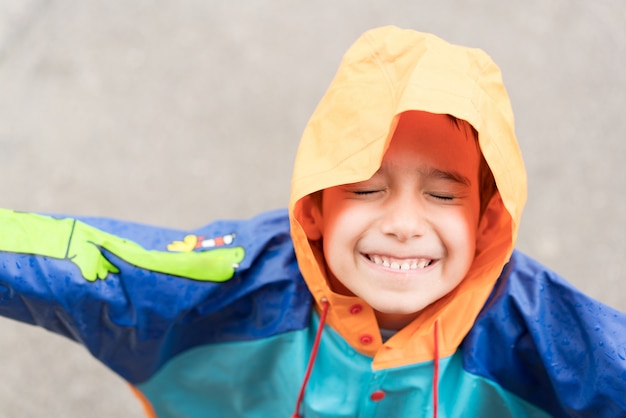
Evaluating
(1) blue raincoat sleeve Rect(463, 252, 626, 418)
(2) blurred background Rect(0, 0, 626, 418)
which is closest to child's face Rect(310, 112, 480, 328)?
(1) blue raincoat sleeve Rect(463, 252, 626, 418)

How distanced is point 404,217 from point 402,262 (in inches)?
3.4

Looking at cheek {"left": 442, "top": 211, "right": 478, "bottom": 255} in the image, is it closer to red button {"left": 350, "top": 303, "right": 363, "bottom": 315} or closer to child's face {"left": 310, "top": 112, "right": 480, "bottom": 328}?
child's face {"left": 310, "top": 112, "right": 480, "bottom": 328}

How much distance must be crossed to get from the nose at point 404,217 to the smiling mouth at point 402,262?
5cm

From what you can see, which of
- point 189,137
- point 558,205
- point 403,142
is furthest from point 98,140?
point 403,142

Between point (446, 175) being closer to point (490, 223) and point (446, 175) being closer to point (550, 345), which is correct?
point (490, 223)

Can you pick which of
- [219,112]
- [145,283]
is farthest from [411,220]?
[219,112]

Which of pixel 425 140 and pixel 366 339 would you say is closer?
pixel 425 140

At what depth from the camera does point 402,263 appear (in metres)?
1.24

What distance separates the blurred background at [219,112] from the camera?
87.9 inches

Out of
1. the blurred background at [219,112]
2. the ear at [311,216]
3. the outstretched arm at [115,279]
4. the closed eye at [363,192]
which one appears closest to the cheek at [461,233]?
the closed eye at [363,192]

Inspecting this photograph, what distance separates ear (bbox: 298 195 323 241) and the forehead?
0.65ft

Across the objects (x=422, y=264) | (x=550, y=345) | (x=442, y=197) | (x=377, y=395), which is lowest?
(x=377, y=395)

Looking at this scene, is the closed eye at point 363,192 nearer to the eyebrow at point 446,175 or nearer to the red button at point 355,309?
the eyebrow at point 446,175

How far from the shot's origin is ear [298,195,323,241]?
4.47 feet
